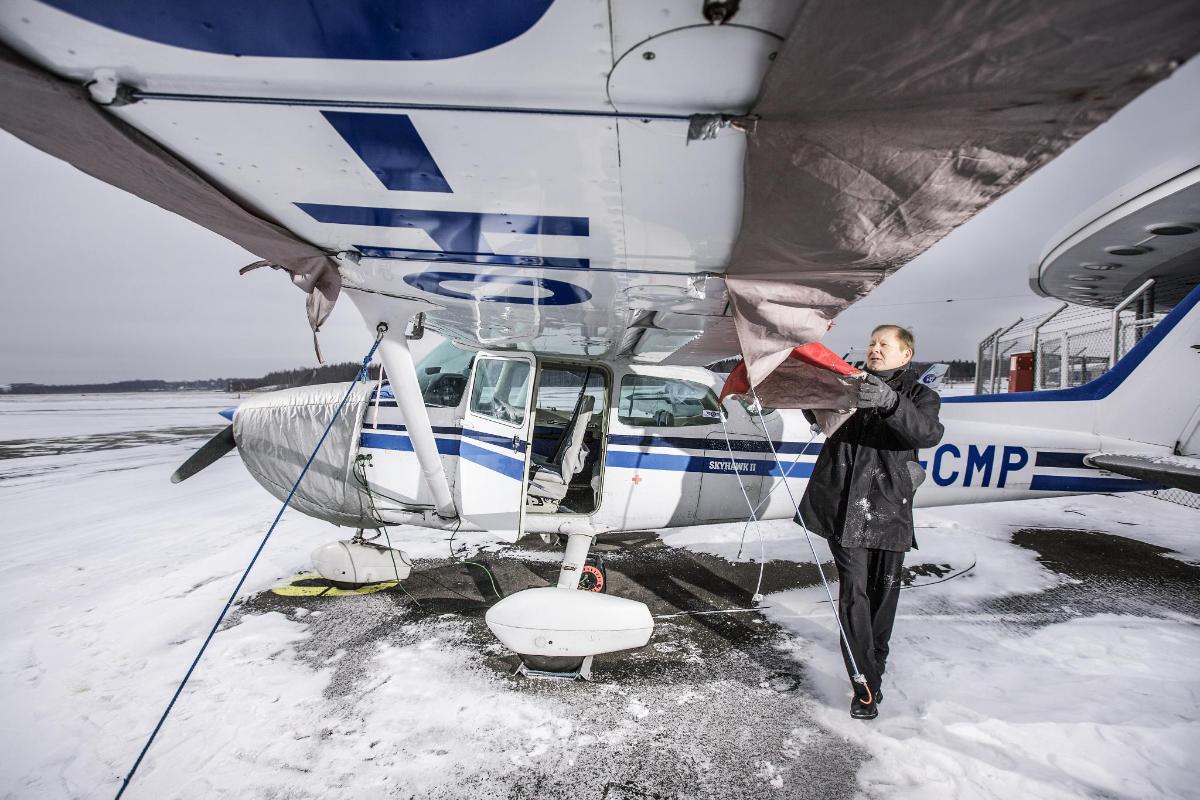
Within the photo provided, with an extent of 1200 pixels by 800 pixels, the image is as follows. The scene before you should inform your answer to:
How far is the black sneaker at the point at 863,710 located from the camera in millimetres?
2396

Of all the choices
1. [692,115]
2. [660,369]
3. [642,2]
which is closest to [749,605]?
[660,369]

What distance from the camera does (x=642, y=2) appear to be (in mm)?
849

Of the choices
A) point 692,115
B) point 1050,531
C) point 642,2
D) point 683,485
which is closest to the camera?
point 642,2

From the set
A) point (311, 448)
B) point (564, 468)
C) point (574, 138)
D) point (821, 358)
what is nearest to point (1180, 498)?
point (821, 358)

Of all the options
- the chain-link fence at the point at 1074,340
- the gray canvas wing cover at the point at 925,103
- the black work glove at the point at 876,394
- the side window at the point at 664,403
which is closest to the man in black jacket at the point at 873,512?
the black work glove at the point at 876,394

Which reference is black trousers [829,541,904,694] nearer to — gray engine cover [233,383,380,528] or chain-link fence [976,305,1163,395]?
gray engine cover [233,383,380,528]

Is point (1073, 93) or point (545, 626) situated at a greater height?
point (1073, 93)

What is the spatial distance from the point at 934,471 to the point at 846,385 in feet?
9.74

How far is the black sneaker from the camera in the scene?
2396 millimetres

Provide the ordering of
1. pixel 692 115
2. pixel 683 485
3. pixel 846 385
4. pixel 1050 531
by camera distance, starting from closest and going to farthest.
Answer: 1. pixel 692 115
2. pixel 846 385
3. pixel 683 485
4. pixel 1050 531

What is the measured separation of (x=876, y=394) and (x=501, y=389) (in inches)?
113

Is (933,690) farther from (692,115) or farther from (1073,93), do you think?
(692,115)

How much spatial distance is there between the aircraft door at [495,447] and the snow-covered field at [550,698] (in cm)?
83

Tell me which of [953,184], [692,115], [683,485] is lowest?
[683,485]
